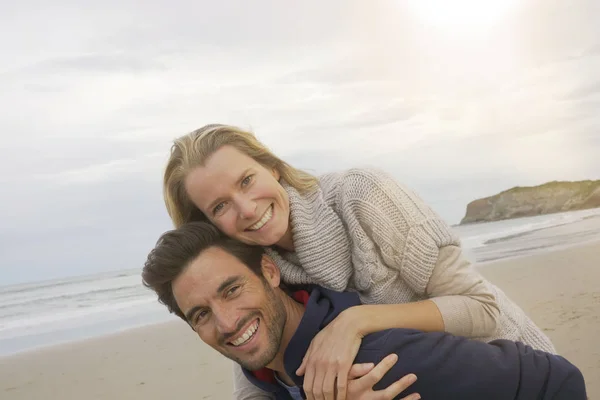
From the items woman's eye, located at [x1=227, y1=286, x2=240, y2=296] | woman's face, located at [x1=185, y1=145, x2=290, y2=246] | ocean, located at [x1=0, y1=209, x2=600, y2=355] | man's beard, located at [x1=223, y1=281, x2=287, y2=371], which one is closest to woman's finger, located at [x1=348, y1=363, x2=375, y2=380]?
man's beard, located at [x1=223, y1=281, x2=287, y2=371]

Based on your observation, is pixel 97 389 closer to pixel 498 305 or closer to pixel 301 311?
pixel 301 311

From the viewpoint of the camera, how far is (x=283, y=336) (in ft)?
8.68

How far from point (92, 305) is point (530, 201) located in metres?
26.3

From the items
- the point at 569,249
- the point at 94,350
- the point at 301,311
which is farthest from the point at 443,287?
the point at 569,249

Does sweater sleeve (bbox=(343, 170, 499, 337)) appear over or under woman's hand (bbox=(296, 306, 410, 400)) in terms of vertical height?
over

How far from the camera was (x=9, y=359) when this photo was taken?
8922mm

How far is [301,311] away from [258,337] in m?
0.31

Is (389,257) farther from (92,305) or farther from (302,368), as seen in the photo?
(92,305)

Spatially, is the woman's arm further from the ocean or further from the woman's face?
the ocean

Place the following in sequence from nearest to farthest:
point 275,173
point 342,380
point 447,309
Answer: point 342,380 < point 447,309 < point 275,173

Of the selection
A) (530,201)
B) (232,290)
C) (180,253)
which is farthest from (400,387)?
(530,201)

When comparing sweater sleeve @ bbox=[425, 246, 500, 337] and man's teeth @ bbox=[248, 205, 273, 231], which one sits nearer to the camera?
sweater sleeve @ bbox=[425, 246, 500, 337]

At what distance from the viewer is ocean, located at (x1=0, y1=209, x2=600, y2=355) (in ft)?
35.1

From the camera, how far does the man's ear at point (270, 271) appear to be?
2707mm
